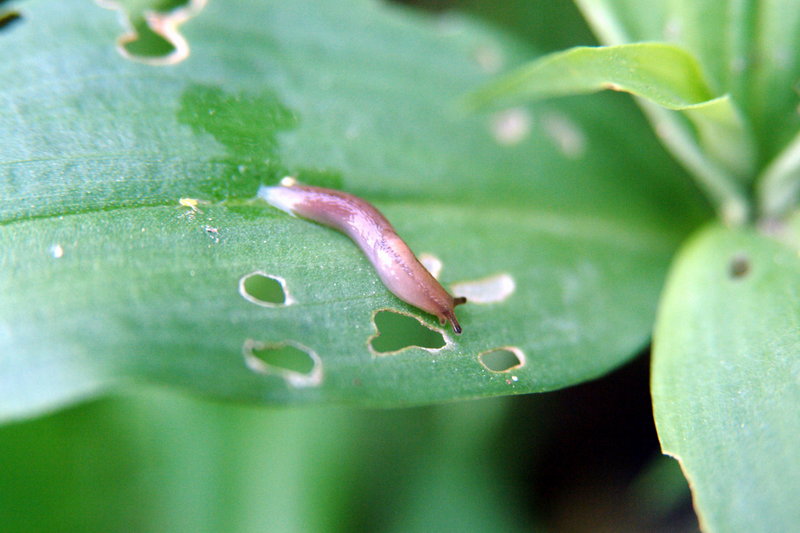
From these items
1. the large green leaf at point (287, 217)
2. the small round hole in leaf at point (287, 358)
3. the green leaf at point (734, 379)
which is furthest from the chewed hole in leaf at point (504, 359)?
the small round hole in leaf at point (287, 358)

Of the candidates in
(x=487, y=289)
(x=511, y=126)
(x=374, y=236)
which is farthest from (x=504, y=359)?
(x=511, y=126)

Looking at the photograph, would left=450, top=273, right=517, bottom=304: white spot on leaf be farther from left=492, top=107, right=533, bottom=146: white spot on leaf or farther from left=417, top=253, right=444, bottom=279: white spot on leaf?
left=492, top=107, right=533, bottom=146: white spot on leaf

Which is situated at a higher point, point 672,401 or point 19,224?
point 19,224

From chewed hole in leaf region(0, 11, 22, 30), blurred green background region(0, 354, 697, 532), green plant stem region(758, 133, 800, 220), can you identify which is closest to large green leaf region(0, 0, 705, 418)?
chewed hole in leaf region(0, 11, 22, 30)

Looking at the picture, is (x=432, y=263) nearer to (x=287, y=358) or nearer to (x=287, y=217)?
(x=287, y=217)

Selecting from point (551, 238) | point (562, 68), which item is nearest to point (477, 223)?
point (551, 238)

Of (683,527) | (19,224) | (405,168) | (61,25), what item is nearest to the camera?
(19,224)

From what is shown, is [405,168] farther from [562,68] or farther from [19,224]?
[19,224]
